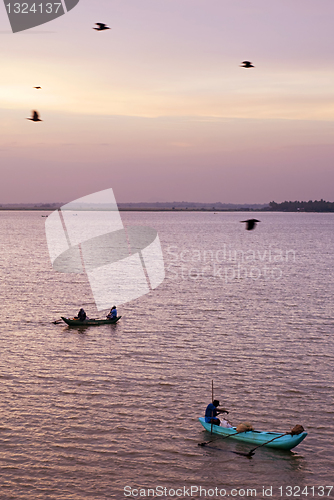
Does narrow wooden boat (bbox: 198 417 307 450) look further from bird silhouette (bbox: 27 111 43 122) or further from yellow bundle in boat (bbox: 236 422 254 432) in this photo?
bird silhouette (bbox: 27 111 43 122)

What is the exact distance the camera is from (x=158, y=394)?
87.1 ft

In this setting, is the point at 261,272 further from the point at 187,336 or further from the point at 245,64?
the point at 245,64

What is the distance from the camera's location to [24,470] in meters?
19.2

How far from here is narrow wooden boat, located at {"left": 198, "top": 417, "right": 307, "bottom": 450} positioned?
2075 cm

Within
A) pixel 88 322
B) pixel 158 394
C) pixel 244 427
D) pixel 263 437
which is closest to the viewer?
pixel 263 437

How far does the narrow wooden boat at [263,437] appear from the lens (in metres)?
20.8

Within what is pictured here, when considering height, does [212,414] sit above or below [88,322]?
below

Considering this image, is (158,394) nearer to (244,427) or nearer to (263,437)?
(244,427)

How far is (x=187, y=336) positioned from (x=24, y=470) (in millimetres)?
20777

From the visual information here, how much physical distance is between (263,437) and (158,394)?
693 cm

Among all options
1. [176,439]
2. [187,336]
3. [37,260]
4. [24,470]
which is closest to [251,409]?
[176,439]

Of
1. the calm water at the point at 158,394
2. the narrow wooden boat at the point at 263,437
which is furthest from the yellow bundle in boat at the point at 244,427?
the calm water at the point at 158,394

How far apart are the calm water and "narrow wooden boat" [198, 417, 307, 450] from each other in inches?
12.9

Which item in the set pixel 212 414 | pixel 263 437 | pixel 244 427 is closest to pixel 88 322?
pixel 212 414
